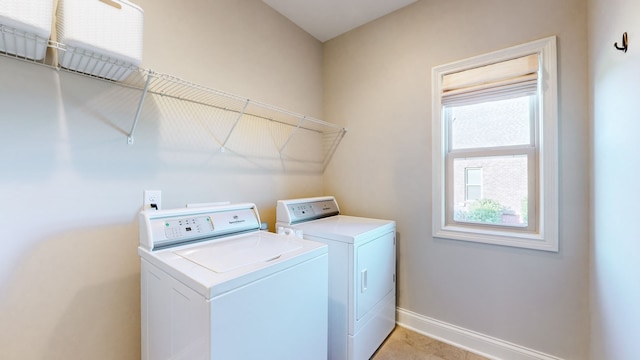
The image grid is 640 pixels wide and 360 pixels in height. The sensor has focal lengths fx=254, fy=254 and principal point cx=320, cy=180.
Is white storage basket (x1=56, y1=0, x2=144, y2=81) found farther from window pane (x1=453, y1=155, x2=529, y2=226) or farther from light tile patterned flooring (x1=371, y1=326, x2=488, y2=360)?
light tile patterned flooring (x1=371, y1=326, x2=488, y2=360)

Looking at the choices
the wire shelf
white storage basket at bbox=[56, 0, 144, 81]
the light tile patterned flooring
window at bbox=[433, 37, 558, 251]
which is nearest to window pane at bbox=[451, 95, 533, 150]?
window at bbox=[433, 37, 558, 251]

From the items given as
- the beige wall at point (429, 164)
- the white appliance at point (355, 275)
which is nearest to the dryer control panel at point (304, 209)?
the white appliance at point (355, 275)

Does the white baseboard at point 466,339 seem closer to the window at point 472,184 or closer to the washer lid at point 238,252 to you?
the window at point 472,184

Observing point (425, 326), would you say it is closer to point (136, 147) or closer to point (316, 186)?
point (316, 186)

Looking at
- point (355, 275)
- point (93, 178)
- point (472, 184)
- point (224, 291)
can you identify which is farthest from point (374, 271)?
point (93, 178)

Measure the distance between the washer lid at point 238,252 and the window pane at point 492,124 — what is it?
5.01 feet

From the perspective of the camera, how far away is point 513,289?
170 centimetres

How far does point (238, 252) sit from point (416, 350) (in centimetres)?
153

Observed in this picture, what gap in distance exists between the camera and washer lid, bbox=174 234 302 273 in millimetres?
1045

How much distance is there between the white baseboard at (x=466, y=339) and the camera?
1.67m

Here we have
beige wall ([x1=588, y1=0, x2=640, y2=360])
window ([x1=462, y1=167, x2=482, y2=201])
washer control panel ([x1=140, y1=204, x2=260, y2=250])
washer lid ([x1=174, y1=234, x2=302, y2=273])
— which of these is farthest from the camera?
window ([x1=462, y1=167, x2=482, y2=201])

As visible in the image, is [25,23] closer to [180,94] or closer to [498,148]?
[180,94]

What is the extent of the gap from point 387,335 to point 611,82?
1997 millimetres

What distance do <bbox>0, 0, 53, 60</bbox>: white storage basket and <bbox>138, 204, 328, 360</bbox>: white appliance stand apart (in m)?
0.77
